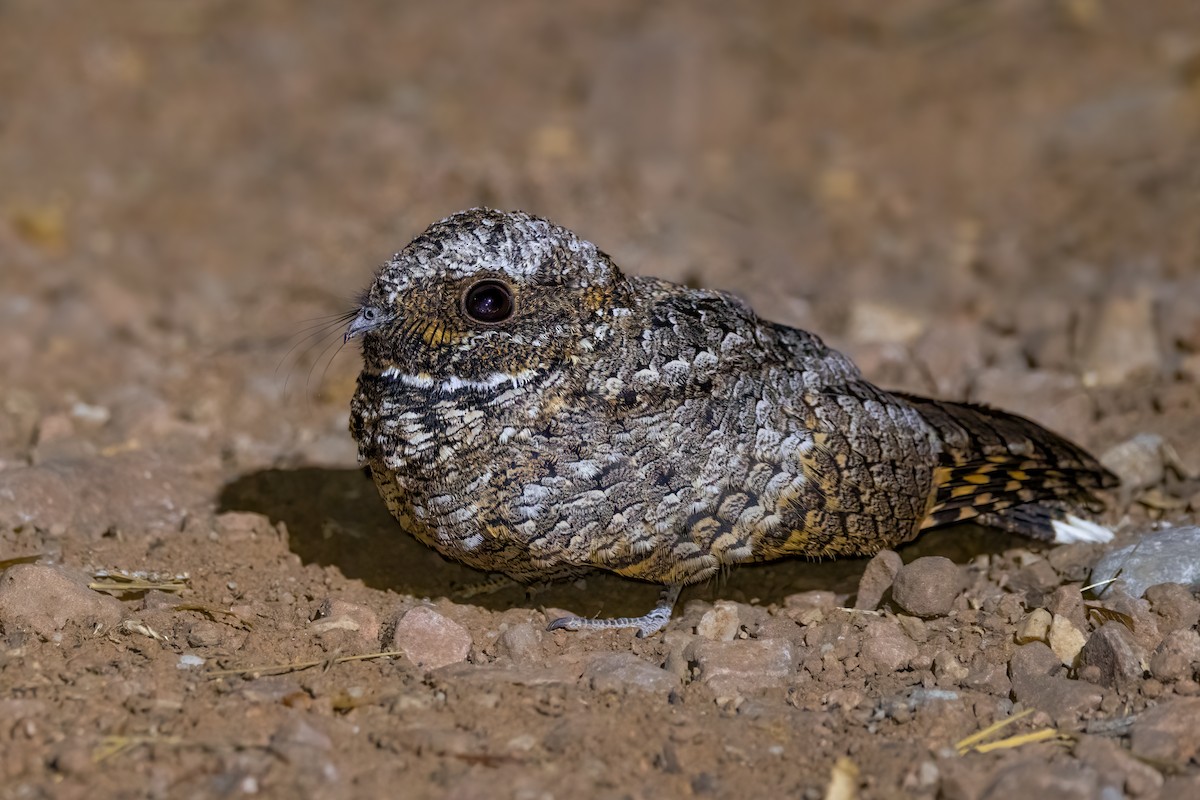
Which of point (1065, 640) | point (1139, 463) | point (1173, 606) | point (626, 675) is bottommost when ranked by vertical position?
point (626, 675)

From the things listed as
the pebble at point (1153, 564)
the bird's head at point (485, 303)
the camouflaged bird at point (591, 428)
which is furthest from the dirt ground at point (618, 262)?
the bird's head at point (485, 303)

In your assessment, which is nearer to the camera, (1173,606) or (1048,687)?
(1048,687)

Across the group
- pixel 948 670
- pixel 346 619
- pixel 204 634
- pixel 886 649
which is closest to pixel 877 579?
pixel 886 649

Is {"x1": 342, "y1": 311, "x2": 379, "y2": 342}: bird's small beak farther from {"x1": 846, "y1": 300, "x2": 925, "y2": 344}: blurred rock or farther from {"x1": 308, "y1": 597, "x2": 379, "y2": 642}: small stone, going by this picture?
{"x1": 846, "y1": 300, "x2": 925, "y2": 344}: blurred rock

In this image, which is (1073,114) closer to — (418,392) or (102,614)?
(418,392)

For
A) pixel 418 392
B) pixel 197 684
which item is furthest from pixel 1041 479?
pixel 197 684

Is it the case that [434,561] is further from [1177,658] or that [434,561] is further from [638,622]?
[1177,658]
